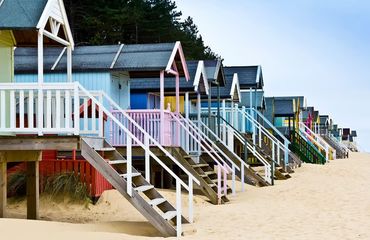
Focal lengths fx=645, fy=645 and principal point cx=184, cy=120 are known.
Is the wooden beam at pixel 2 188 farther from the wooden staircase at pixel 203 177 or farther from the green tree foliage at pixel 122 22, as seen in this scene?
the green tree foliage at pixel 122 22

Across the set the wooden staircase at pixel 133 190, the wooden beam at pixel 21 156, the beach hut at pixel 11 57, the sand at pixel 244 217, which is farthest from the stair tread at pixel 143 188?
the wooden beam at pixel 21 156

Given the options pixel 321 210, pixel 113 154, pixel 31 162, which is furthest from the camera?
pixel 321 210

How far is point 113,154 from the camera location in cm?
1442

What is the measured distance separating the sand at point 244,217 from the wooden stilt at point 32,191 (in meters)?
0.36

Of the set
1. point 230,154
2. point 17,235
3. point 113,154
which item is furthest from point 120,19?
point 17,235

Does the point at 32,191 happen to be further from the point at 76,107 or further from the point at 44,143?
the point at 76,107

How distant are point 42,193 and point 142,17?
33.7 m

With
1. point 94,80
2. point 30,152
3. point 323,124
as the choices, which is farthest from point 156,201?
point 323,124

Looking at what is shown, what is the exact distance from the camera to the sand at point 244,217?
1266 cm

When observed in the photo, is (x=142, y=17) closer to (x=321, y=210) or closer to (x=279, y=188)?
(x=279, y=188)

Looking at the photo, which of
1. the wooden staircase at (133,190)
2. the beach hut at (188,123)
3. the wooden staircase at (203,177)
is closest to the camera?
the wooden staircase at (133,190)

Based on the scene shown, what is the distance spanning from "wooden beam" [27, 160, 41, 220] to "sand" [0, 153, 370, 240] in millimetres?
358

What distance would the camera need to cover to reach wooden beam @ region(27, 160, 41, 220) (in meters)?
15.3

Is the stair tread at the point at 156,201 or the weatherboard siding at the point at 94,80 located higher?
the weatherboard siding at the point at 94,80
